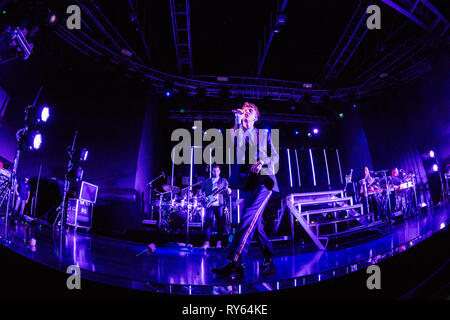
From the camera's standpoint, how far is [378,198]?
23.4 ft

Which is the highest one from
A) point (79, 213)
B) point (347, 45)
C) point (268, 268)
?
point (347, 45)

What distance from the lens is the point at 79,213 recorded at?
632cm

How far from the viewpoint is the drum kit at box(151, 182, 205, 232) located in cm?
700

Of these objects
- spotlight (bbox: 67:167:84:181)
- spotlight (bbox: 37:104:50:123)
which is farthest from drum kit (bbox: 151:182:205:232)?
spotlight (bbox: 37:104:50:123)

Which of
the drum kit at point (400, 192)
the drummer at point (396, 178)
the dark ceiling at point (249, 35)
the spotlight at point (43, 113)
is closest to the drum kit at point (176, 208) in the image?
the spotlight at point (43, 113)

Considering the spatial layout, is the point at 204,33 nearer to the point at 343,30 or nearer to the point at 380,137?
the point at 343,30

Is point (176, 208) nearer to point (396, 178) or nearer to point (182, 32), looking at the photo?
point (182, 32)

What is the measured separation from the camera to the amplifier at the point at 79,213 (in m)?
6.11

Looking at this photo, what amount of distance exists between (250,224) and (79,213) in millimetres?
6188

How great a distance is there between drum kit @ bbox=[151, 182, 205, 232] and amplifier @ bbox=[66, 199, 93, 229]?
2.16 metres

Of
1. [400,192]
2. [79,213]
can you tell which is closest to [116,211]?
[79,213]

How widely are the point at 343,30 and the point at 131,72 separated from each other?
7.44 m

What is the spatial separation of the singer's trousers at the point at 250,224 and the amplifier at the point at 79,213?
5588 millimetres

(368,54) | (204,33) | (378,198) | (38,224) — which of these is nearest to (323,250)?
(378,198)
